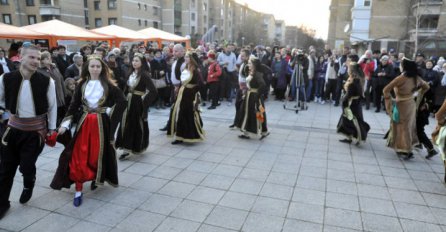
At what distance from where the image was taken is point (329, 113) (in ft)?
34.7

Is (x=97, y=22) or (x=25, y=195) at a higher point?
(x=97, y=22)

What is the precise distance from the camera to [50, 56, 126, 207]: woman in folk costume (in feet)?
13.9

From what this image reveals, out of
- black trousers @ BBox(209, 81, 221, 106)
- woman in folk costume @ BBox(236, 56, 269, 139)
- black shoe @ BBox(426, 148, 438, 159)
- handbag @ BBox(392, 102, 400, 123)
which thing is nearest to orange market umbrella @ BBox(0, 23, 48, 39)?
black trousers @ BBox(209, 81, 221, 106)

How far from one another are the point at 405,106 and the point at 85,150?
18.0 ft

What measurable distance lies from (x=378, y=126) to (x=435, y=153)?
8.37 ft

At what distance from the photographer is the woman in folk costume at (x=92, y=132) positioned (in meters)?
4.24

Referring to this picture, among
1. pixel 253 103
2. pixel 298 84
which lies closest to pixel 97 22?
pixel 298 84

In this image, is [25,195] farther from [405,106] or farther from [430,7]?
[430,7]

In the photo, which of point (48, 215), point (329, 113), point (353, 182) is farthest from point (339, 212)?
point (329, 113)

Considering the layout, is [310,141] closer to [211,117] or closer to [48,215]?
[211,117]

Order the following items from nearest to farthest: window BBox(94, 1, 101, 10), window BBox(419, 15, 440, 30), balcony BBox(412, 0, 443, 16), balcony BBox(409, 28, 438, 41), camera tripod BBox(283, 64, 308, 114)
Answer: camera tripod BBox(283, 64, 308, 114) → balcony BBox(409, 28, 438, 41) → balcony BBox(412, 0, 443, 16) → window BBox(419, 15, 440, 30) → window BBox(94, 1, 101, 10)

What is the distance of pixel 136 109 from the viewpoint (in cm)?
594

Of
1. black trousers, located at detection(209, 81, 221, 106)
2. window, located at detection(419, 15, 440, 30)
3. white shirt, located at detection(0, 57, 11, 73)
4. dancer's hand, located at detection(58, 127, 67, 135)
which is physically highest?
window, located at detection(419, 15, 440, 30)

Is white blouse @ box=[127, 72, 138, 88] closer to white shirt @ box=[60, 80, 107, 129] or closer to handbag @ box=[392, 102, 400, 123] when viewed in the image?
white shirt @ box=[60, 80, 107, 129]
